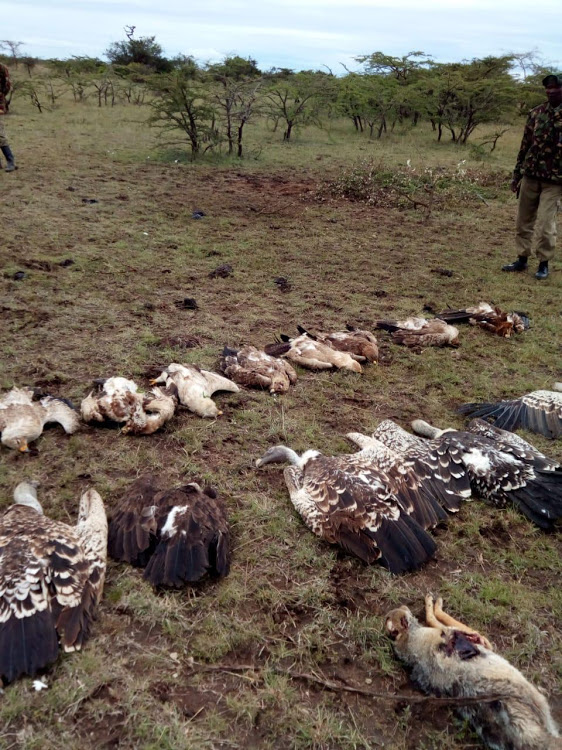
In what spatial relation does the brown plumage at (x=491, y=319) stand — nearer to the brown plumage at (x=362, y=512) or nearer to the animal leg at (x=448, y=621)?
the brown plumage at (x=362, y=512)

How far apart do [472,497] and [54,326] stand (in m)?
4.54

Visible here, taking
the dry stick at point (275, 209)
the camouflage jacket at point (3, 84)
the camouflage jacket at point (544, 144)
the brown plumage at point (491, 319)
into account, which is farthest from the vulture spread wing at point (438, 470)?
the camouflage jacket at point (3, 84)

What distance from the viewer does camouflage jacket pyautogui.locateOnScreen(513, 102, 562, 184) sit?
23.0 ft

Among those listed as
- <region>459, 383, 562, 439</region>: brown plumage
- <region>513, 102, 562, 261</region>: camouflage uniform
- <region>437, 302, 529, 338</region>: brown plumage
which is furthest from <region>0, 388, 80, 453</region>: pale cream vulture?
<region>513, 102, 562, 261</region>: camouflage uniform

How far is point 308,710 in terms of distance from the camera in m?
2.53

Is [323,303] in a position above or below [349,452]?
above

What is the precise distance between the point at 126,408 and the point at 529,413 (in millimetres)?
3463

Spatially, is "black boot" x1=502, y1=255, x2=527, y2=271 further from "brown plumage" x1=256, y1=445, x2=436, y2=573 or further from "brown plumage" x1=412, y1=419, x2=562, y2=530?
"brown plumage" x1=256, y1=445, x2=436, y2=573

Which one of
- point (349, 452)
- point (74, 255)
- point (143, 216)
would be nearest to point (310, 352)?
point (349, 452)

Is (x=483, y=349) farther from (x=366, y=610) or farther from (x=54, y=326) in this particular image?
(x=54, y=326)

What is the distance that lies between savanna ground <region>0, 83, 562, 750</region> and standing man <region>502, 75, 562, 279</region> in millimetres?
471

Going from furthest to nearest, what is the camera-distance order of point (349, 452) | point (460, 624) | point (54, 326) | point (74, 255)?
point (74, 255) → point (54, 326) → point (349, 452) → point (460, 624)

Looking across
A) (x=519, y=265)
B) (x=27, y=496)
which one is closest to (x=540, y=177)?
(x=519, y=265)

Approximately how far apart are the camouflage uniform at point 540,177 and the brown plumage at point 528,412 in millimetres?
3811
